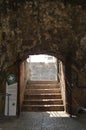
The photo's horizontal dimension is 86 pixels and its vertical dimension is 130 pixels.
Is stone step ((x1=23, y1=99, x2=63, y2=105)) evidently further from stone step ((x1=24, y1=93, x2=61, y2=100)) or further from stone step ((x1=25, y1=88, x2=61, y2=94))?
stone step ((x1=25, y1=88, x2=61, y2=94))

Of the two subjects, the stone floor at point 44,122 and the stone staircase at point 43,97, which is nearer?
the stone floor at point 44,122

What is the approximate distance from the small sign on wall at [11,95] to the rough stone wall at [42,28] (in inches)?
11.8

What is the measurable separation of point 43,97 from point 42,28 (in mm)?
3087

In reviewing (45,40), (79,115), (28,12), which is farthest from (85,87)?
(28,12)

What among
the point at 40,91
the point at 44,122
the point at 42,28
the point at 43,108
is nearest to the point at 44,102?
the point at 43,108

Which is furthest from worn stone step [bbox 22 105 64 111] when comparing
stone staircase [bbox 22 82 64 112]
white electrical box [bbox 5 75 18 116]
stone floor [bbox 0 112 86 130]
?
white electrical box [bbox 5 75 18 116]

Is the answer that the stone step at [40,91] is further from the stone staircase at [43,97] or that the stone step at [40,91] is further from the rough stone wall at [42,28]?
the rough stone wall at [42,28]

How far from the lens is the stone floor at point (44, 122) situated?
7168 millimetres

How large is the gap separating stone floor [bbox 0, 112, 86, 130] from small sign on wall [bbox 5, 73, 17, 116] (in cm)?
35

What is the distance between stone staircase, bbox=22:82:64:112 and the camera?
10.0 meters

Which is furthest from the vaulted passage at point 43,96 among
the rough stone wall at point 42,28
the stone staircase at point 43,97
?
the rough stone wall at point 42,28

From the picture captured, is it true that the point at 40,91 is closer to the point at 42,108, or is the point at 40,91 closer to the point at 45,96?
the point at 45,96

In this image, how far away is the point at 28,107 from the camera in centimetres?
1005

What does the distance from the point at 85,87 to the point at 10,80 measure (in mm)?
2230
